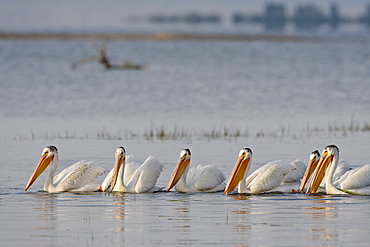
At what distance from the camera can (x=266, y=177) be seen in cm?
1122

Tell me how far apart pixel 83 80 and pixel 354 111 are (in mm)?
14952

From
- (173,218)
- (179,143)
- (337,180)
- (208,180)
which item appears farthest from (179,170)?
(179,143)

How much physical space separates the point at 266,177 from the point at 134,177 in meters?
1.62

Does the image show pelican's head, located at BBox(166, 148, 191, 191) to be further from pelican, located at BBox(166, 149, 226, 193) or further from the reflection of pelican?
the reflection of pelican

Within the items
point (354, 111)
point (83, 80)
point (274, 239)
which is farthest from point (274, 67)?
point (274, 239)

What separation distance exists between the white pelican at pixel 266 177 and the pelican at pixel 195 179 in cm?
17

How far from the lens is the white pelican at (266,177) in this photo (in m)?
11.2

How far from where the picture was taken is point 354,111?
22.0m

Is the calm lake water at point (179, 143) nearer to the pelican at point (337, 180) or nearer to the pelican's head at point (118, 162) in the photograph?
the pelican at point (337, 180)

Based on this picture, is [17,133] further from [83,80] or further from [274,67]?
[274,67]

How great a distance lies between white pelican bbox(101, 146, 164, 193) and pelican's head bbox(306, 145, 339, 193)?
1855 mm

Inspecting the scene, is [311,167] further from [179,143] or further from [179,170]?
[179,143]

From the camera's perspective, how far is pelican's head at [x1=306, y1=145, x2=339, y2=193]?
11.4 meters

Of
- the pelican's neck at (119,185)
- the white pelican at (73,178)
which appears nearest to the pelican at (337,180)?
the pelican's neck at (119,185)
